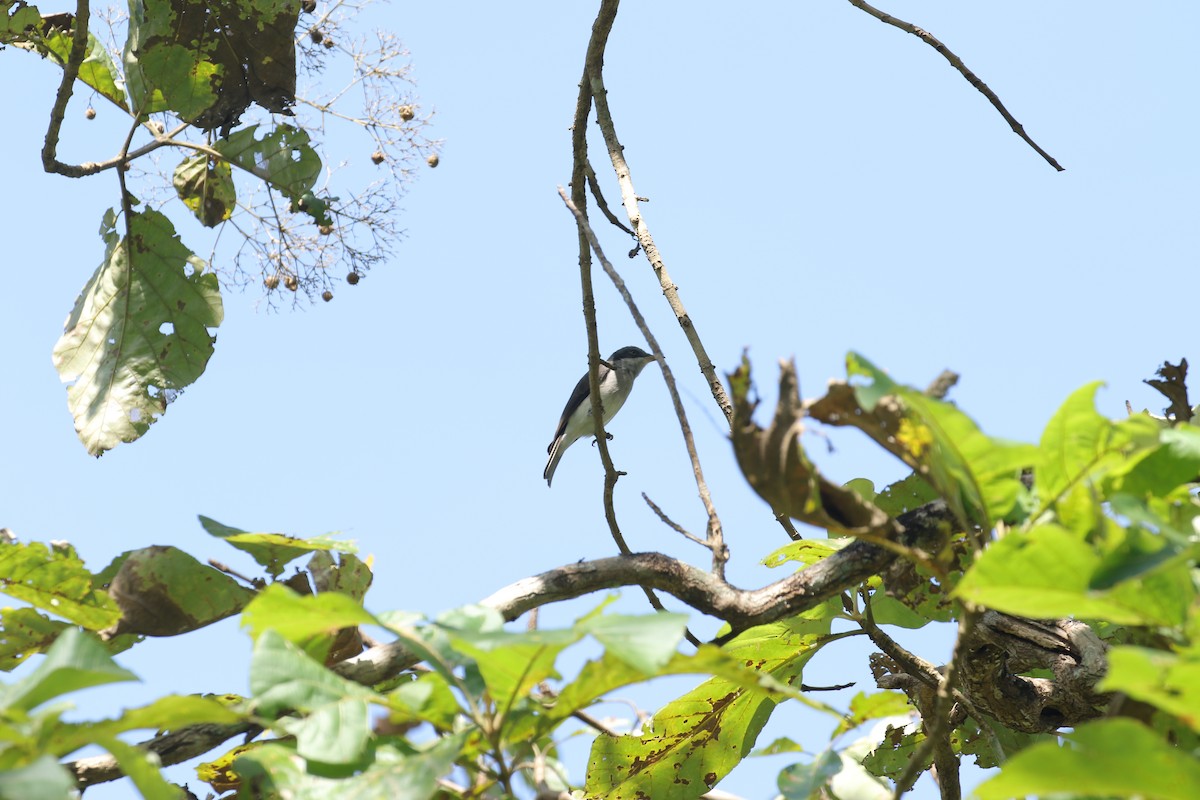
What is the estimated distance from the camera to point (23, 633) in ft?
6.61

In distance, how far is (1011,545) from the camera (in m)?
1.17

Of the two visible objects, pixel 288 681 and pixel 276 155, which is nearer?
pixel 288 681

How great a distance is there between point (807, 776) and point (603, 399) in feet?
30.4

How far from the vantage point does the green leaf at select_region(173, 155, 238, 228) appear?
4039mm

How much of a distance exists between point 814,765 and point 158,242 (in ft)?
9.94

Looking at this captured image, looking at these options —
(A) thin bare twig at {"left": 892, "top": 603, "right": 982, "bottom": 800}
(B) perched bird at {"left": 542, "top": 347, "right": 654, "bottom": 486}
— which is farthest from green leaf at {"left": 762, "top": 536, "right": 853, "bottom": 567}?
(B) perched bird at {"left": 542, "top": 347, "right": 654, "bottom": 486}

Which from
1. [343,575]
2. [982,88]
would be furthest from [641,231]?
[343,575]

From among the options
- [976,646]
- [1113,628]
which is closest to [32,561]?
[976,646]

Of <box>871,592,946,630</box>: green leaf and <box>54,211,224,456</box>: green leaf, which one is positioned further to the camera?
<box>54,211,224,456</box>: green leaf

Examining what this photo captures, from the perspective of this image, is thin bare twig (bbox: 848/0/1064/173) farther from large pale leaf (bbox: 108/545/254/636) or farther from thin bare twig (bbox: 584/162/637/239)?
large pale leaf (bbox: 108/545/254/636)

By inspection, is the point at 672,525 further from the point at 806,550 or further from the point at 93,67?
the point at 93,67

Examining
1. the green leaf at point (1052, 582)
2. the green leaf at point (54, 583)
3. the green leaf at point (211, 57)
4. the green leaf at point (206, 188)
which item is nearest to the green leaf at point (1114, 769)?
the green leaf at point (1052, 582)

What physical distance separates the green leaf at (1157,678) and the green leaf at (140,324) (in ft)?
10.7

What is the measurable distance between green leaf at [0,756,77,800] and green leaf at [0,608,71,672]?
1002 millimetres
